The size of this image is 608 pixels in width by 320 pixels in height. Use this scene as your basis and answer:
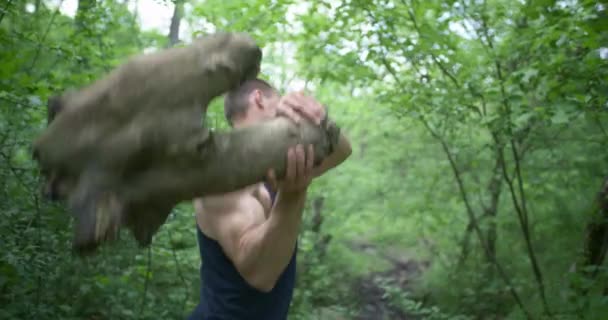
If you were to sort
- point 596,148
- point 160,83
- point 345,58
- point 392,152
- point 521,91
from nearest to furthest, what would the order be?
point 160,83
point 521,91
point 345,58
point 596,148
point 392,152

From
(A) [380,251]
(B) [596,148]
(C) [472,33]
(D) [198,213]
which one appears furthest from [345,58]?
(A) [380,251]

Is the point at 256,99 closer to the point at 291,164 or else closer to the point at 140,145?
the point at 291,164

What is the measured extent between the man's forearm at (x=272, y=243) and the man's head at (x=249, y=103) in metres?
0.45

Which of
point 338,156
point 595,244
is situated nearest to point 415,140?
point 595,244

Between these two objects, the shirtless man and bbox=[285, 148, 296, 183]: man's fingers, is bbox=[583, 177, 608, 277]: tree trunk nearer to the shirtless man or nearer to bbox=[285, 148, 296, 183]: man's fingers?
the shirtless man

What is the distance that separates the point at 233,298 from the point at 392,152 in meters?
8.28

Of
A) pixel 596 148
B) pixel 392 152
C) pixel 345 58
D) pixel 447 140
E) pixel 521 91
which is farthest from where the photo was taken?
pixel 392 152

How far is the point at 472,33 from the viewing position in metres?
5.37

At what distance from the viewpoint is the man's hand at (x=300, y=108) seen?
1.33 meters

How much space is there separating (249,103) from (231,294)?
764 mm

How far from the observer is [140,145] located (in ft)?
3.52

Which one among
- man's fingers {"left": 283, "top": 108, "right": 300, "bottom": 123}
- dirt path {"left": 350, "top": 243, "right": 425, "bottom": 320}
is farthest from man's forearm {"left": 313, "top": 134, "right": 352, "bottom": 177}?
dirt path {"left": 350, "top": 243, "right": 425, "bottom": 320}

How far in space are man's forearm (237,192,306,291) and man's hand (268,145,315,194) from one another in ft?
0.57

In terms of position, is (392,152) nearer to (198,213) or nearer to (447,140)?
(447,140)
